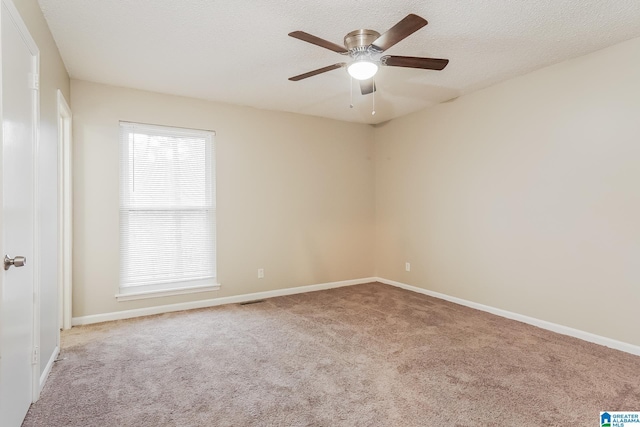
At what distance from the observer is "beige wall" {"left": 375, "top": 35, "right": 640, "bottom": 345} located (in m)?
2.85

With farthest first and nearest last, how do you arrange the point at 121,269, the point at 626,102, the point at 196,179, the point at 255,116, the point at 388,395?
the point at 255,116 → the point at 196,179 → the point at 121,269 → the point at 626,102 → the point at 388,395

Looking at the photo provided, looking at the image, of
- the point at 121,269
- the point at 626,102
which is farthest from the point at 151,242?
the point at 626,102

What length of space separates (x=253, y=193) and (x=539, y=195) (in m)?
3.17

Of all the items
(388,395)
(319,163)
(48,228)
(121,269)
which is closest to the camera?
(388,395)

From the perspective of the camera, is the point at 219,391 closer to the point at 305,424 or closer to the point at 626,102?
the point at 305,424

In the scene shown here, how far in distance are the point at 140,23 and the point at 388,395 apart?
3.02 meters

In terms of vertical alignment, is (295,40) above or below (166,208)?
above

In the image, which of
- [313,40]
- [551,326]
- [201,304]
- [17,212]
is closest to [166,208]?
[201,304]

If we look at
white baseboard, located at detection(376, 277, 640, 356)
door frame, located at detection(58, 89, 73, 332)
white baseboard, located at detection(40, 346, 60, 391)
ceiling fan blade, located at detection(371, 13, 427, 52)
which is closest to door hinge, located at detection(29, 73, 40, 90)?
door frame, located at detection(58, 89, 73, 332)

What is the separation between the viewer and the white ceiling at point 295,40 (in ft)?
7.67

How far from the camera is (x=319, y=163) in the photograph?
16.5 feet

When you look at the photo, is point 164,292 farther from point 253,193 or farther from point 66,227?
point 253,193

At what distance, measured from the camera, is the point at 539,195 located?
3398 mm

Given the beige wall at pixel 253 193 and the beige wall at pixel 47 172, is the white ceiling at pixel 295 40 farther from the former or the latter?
the beige wall at pixel 253 193
